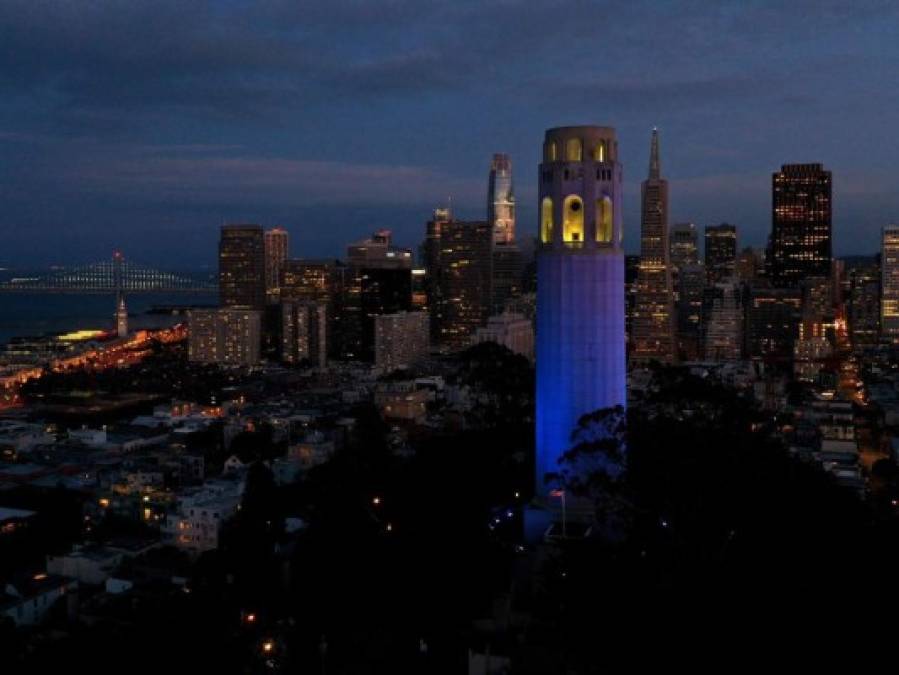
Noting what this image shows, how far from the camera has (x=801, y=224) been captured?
84750 mm

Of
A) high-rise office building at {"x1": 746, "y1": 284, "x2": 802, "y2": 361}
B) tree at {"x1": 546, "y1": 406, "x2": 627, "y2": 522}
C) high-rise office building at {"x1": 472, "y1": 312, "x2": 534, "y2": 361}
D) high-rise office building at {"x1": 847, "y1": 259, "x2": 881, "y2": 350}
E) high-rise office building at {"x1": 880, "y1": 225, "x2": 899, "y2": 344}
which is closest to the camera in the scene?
tree at {"x1": 546, "y1": 406, "x2": 627, "y2": 522}

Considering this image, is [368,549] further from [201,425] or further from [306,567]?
[201,425]

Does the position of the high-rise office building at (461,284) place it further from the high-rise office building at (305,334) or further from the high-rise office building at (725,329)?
the high-rise office building at (725,329)

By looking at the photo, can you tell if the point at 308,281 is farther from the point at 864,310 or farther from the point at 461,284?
the point at 864,310

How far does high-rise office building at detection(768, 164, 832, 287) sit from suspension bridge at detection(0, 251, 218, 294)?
68.1 metres

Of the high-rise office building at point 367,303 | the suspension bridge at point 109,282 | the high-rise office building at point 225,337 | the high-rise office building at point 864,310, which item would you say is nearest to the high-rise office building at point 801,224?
the high-rise office building at point 864,310

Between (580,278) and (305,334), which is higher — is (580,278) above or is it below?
above

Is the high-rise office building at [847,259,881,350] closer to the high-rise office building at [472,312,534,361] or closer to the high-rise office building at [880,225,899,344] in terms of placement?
the high-rise office building at [880,225,899,344]

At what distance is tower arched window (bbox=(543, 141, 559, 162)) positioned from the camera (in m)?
13.1

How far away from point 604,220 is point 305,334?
161ft

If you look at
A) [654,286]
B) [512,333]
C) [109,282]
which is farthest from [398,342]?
[109,282]

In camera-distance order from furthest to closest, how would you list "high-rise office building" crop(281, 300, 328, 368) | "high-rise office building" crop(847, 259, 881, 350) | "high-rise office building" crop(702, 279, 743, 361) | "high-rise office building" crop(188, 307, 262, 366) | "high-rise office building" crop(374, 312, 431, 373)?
"high-rise office building" crop(847, 259, 881, 350), "high-rise office building" crop(188, 307, 262, 366), "high-rise office building" crop(281, 300, 328, 368), "high-rise office building" crop(702, 279, 743, 361), "high-rise office building" crop(374, 312, 431, 373)

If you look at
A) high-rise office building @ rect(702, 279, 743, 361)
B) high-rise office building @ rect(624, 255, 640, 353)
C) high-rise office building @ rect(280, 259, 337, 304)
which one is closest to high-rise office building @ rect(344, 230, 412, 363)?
high-rise office building @ rect(280, 259, 337, 304)

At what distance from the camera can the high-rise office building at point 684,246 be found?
8922 centimetres
